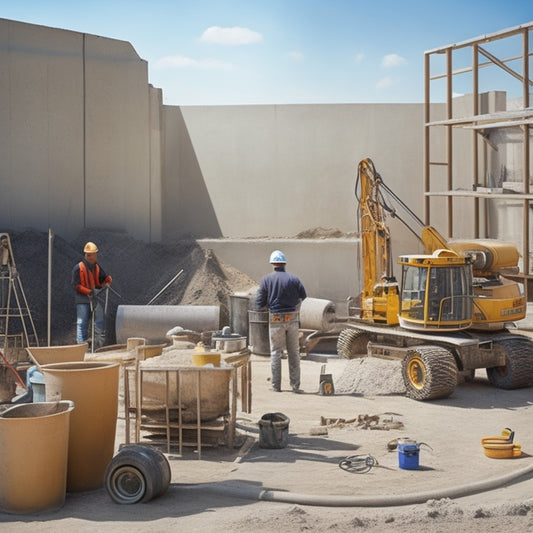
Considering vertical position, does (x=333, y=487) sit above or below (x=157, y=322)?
below

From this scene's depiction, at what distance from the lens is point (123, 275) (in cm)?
1947

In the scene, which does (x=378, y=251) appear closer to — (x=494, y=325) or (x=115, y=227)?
(x=494, y=325)

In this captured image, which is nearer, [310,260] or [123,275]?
[123,275]

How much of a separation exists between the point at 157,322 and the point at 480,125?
834cm

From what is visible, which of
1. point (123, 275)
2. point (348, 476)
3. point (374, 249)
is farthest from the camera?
point (123, 275)

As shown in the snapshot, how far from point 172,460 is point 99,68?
1334 centimetres

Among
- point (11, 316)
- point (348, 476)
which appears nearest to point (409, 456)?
point (348, 476)

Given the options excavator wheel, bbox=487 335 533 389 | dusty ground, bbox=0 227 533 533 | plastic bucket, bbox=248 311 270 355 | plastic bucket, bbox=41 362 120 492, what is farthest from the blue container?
plastic bucket, bbox=248 311 270 355

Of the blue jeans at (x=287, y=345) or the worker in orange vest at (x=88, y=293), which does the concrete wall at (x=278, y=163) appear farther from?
the blue jeans at (x=287, y=345)

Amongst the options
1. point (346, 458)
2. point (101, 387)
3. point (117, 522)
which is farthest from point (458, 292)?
point (117, 522)

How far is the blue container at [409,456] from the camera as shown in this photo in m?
8.36

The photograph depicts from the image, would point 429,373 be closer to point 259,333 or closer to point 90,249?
point 259,333

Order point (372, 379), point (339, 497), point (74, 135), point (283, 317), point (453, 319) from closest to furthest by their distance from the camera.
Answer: point (339, 497) → point (283, 317) → point (453, 319) → point (372, 379) → point (74, 135)

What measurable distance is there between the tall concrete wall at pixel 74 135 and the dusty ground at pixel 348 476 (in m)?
7.63
